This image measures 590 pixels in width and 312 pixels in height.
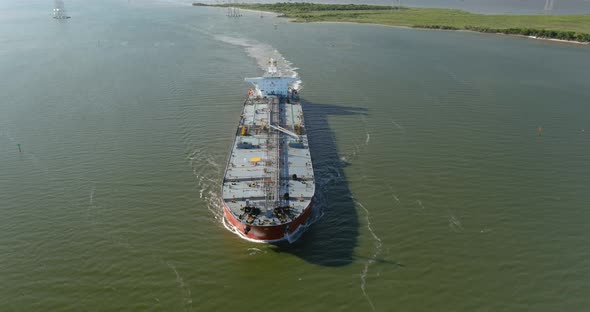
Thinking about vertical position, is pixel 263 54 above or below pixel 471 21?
below

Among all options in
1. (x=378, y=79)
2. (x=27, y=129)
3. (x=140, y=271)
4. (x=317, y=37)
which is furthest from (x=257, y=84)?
(x=317, y=37)

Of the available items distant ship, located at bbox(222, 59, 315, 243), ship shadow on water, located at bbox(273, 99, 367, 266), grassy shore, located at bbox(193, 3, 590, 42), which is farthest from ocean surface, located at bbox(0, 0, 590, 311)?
grassy shore, located at bbox(193, 3, 590, 42)

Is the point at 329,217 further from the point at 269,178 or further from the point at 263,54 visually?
the point at 263,54

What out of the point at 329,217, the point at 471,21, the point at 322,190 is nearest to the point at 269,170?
the point at 322,190

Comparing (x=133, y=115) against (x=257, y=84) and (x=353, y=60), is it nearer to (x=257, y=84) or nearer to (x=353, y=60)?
(x=257, y=84)

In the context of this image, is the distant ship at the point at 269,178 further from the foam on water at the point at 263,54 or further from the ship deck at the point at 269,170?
the foam on water at the point at 263,54

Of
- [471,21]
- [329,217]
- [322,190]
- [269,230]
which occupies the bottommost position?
[329,217]

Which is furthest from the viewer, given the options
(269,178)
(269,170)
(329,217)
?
(269,170)

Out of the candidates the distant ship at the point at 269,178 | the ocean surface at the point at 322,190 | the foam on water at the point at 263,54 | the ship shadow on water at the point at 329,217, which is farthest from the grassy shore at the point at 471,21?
the ship shadow on water at the point at 329,217
